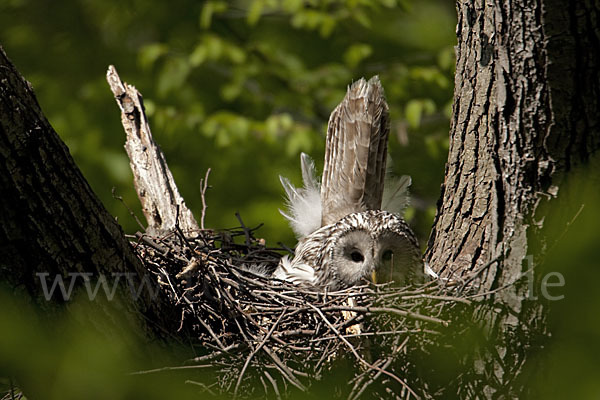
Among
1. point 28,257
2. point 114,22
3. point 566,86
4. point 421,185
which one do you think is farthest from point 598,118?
point 114,22

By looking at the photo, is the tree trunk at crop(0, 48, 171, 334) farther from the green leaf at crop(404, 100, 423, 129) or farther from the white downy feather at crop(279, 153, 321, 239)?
the green leaf at crop(404, 100, 423, 129)

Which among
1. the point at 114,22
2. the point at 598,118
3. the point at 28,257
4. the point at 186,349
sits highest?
the point at 114,22

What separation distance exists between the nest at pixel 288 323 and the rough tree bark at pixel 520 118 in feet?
0.82

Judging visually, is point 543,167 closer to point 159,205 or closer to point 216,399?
point 216,399

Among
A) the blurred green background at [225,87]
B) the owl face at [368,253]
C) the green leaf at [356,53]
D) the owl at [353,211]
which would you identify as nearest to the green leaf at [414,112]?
the blurred green background at [225,87]

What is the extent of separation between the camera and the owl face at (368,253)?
340 cm

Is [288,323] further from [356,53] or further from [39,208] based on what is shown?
[356,53]

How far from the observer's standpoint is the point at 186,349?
252cm

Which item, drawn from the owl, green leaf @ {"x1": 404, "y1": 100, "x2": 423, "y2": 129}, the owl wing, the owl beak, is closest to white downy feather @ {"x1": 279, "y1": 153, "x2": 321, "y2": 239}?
the owl

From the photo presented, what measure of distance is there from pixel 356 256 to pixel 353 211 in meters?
0.64

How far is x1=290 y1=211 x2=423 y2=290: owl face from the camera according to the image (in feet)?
11.1

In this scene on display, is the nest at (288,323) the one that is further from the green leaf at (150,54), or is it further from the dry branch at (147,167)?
the green leaf at (150,54)

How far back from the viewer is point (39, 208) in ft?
6.80

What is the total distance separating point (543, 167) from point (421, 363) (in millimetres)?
1034
